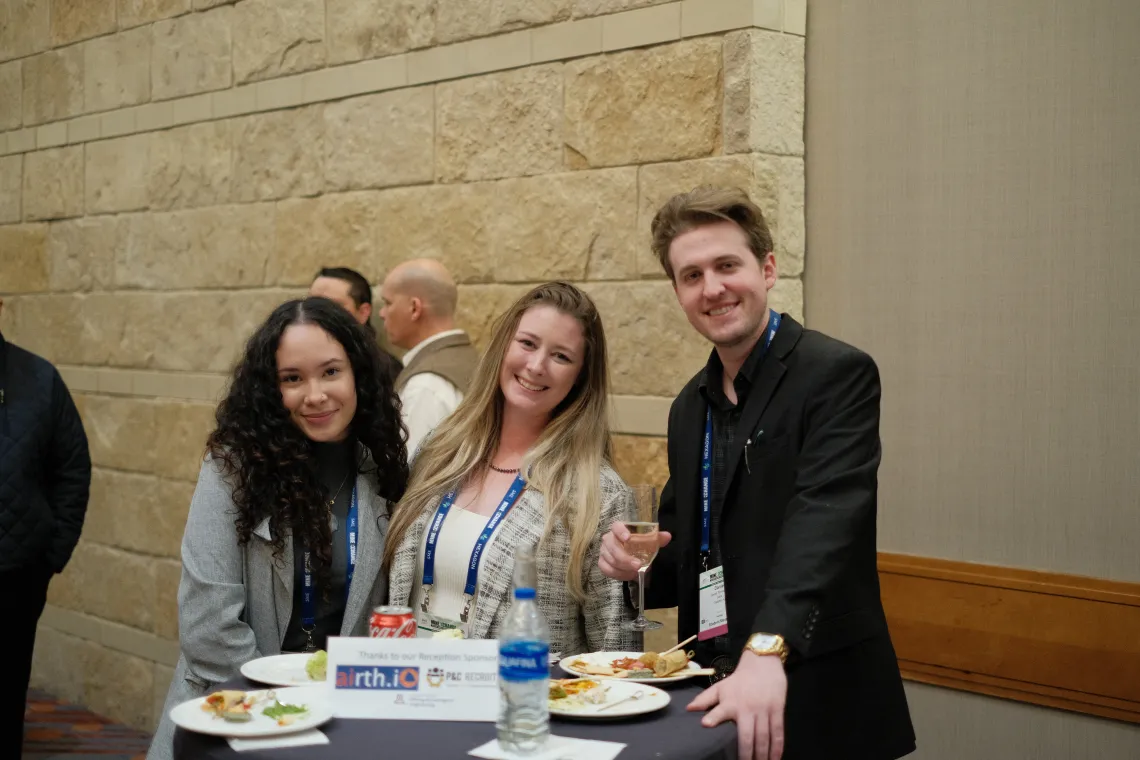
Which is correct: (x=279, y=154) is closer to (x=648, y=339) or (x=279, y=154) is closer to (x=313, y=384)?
(x=648, y=339)

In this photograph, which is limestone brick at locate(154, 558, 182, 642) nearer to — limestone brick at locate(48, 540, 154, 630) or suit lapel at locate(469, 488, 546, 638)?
limestone brick at locate(48, 540, 154, 630)

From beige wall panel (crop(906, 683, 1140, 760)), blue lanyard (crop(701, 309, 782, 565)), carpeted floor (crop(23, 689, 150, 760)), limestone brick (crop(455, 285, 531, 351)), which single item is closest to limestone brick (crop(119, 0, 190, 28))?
limestone brick (crop(455, 285, 531, 351))

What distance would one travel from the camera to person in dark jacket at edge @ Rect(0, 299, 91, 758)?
440 cm

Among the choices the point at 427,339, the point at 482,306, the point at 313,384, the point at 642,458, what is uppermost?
the point at 482,306

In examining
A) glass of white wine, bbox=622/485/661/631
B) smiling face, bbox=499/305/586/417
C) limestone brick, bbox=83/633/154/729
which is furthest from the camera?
limestone brick, bbox=83/633/154/729

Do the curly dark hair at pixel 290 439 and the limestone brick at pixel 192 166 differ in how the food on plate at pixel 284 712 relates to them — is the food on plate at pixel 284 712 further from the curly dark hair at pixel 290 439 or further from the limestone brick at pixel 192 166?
the limestone brick at pixel 192 166

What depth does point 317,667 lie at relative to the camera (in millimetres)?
2227

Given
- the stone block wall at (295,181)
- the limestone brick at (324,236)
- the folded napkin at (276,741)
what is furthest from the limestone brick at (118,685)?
the folded napkin at (276,741)

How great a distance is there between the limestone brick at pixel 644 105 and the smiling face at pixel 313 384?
1.55 meters

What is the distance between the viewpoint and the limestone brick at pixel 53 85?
645cm

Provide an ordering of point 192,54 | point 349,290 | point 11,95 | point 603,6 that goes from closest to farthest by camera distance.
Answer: point 603,6
point 349,290
point 192,54
point 11,95

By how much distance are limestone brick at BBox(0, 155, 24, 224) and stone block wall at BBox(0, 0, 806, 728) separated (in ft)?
0.06

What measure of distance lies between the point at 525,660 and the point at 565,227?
2.55m

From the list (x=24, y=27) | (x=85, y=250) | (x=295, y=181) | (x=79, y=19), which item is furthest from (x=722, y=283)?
(x=24, y=27)
